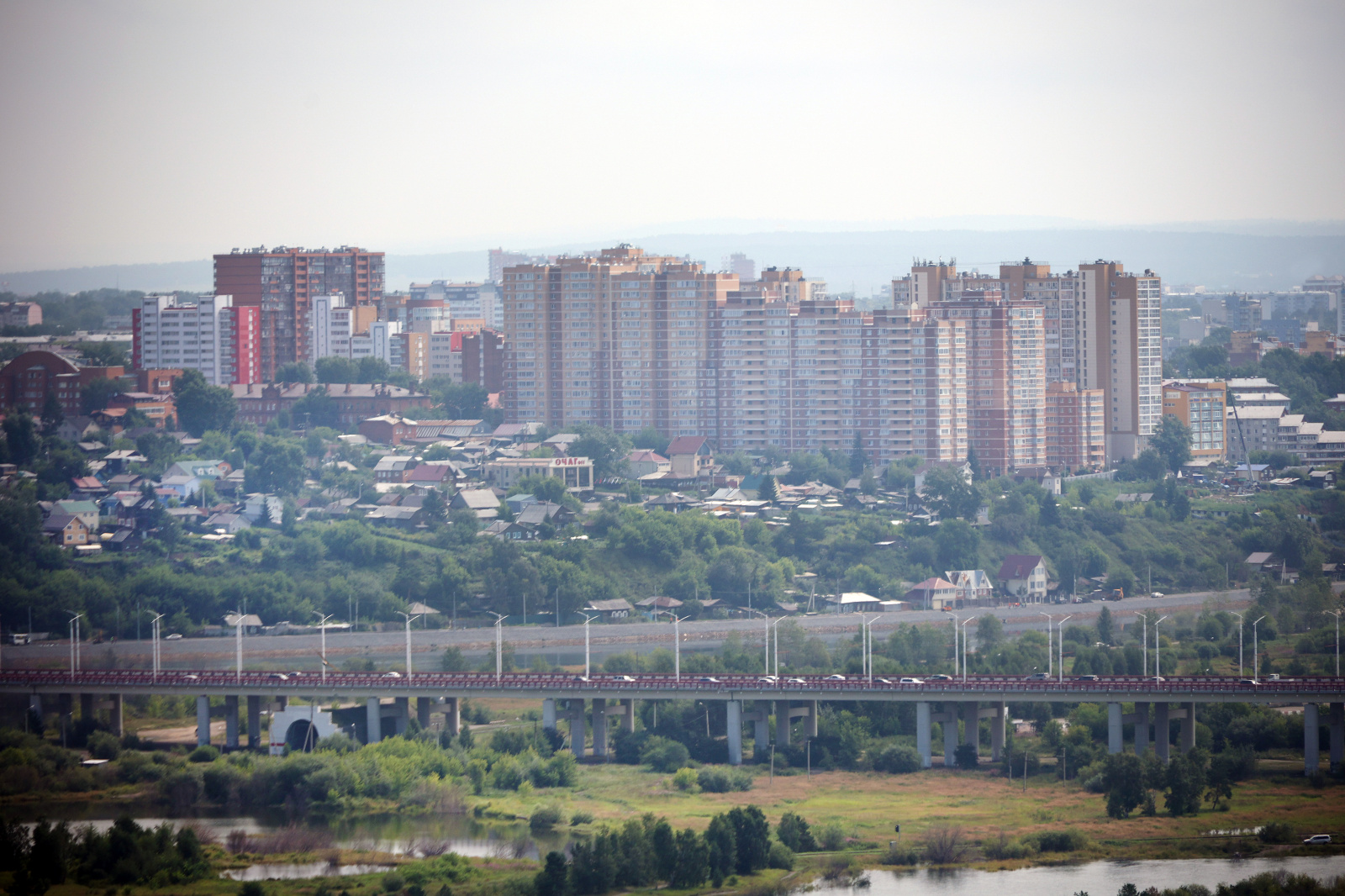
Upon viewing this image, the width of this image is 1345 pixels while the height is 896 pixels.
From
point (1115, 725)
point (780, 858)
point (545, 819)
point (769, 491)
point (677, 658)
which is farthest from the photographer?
point (769, 491)

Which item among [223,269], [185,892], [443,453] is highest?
[223,269]

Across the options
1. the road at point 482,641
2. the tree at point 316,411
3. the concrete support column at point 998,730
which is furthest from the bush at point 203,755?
the tree at point 316,411

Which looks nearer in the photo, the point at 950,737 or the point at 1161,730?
the point at 1161,730

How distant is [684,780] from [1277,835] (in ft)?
38.8

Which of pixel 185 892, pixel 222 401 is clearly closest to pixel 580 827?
pixel 185 892

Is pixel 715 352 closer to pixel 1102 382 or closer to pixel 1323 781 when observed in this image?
pixel 1102 382

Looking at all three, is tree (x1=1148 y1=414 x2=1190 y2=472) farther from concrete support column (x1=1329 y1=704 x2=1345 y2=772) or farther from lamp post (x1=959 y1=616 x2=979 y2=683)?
concrete support column (x1=1329 y1=704 x2=1345 y2=772)

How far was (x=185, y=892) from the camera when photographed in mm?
34062

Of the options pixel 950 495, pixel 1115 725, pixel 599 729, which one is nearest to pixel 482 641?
pixel 599 729

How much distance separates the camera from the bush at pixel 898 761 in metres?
42.2

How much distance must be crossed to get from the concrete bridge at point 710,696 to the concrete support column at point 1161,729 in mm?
25

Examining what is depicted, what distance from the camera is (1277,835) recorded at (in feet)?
119

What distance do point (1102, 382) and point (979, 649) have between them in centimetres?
3239

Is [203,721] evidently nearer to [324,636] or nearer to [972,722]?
[324,636]
